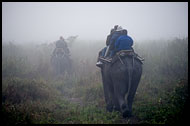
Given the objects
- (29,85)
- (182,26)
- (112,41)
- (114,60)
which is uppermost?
(182,26)

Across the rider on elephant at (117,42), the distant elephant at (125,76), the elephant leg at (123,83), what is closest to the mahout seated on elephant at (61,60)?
the rider on elephant at (117,42)

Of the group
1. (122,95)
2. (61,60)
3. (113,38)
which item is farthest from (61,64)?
(122,95)

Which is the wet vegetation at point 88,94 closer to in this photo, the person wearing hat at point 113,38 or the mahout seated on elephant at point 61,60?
the mahout seated on elephant at point 61,60

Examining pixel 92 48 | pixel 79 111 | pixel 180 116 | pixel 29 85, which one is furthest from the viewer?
pixel 92 48

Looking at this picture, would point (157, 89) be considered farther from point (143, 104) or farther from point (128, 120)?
point (128, 120)

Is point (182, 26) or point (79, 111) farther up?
point (182, 26)

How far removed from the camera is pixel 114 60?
19.1 feet

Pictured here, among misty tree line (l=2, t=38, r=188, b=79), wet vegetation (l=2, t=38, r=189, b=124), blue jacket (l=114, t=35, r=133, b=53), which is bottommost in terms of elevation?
wet vegetation (l=2, t=38, r=189, b=124)

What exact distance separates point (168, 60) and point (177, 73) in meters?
1.58

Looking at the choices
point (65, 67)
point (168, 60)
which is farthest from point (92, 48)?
point (168, 60)

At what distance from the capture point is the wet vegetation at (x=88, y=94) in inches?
221

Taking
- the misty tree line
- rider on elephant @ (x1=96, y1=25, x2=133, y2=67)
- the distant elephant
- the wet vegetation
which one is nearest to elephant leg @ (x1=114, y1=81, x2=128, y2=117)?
the distant elephant

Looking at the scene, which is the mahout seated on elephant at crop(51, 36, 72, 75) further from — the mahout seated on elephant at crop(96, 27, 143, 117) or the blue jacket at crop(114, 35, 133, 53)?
the blue jacket at crop(114, 35, 133, 53)

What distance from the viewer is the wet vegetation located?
5609 mm
